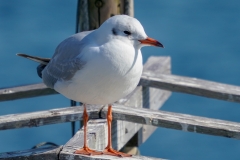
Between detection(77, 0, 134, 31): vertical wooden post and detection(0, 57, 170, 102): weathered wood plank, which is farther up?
detection(77, 0, 134, 31): vertical wooden post

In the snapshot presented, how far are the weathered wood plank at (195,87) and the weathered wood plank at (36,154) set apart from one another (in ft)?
4.66

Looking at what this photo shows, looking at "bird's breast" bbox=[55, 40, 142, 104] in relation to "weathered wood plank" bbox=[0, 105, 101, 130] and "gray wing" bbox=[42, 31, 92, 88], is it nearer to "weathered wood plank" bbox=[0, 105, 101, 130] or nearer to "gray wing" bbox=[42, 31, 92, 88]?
"gray wing" bbox=[42, 31, 92, 88]

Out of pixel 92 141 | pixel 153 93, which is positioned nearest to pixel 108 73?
pixel 92 141

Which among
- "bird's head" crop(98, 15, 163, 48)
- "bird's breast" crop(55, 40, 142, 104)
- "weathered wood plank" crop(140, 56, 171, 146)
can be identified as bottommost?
"weathered wood plank" crop(140, 56, 171, 146)

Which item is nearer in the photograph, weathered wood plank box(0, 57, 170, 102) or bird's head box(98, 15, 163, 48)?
bird's head box(98, 15, 163, 48)

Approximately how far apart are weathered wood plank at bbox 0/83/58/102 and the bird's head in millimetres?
1460

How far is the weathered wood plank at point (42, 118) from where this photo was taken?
14.5ft

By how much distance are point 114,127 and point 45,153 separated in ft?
2.96

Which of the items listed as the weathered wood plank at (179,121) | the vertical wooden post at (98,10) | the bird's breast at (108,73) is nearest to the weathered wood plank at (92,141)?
the weathered wood plank at (179,121)

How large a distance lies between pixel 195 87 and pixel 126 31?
142cm

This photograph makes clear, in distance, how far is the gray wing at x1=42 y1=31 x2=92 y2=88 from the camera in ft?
13.4

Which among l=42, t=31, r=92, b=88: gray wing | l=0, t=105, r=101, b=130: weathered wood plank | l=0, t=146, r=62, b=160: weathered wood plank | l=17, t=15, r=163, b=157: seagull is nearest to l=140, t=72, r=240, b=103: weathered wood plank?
l=0, t=105, r=101, b=130: weathered wood plank

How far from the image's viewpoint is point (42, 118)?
442cm

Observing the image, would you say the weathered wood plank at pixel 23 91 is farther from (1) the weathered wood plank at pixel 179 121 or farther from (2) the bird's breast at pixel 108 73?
(2) the bird's breast at pixel 108 73
